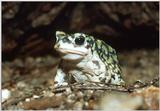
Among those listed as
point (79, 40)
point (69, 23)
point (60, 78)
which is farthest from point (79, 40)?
point (69, 23)

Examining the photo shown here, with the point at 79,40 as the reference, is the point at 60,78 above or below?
below

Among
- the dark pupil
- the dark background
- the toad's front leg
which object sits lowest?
the toad's front leg

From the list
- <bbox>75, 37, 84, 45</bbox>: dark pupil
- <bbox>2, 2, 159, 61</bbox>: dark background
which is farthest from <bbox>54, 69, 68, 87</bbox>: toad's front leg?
<bbox>2, 2, 159, 61</bbox>: dark background

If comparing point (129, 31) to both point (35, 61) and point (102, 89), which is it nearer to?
point (35, 61)

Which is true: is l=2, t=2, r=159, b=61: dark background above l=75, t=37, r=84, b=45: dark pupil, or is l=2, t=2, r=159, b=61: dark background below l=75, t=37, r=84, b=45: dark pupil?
above

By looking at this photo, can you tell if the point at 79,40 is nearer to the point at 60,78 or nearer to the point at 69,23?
the point at 60,78

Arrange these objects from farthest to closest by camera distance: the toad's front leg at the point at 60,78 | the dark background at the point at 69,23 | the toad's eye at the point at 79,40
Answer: the dark background at the point at 69,23, the toad's front leg at the point at 60,78, the toad's eye at the point at 79,40

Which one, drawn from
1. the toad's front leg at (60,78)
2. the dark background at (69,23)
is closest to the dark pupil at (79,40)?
the toad's front leg at (60,78)

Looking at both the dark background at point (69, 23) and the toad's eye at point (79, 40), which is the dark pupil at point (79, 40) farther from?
the dark background at point (69, 23)

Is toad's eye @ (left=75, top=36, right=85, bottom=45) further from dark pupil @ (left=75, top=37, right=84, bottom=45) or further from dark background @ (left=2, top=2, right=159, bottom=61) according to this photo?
dark background @ (left=2, top=2, right=159, bottom=61)
